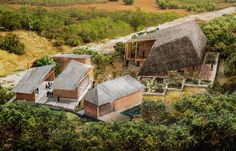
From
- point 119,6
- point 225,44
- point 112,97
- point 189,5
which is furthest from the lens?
point 189,5

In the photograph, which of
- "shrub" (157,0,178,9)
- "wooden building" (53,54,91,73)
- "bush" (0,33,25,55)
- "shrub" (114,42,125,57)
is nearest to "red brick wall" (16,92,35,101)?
"wooden building" (53,54,91,73)

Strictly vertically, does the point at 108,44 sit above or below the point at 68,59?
below

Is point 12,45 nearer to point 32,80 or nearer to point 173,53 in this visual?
point 32,80

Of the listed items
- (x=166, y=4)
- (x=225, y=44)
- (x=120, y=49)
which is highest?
(x=166, y=4)

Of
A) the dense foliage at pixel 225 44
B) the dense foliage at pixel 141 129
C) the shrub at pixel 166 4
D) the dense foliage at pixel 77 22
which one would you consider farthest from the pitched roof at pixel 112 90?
the shrub at pixel 166 4

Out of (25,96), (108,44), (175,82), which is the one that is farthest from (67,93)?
(108,44)

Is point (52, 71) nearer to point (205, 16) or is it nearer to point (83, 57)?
point (83, 57)

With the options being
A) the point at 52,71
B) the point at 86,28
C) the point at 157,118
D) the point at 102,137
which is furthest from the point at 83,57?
the point at 86,28
